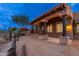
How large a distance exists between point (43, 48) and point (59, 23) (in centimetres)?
44

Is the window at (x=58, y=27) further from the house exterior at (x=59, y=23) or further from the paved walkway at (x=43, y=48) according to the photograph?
the paved walkway at (x=43, y=48)

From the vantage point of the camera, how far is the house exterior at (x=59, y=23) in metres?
8.72

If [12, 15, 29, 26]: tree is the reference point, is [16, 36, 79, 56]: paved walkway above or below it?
below

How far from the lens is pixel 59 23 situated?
876 centimetres

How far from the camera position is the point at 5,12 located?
8.76 m

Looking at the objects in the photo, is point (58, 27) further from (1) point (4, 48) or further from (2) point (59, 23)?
(1) point (4, 48)

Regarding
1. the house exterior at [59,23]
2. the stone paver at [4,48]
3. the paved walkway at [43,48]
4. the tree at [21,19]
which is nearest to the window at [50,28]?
the house exterior at [59,23]

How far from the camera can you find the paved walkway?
8.73 m

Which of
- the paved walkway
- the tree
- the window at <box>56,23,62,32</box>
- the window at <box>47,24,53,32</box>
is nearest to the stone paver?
the paved walkway

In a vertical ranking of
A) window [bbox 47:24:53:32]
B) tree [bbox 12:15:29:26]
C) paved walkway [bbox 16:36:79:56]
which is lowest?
paved walkway [bbox 16:36:79:56]

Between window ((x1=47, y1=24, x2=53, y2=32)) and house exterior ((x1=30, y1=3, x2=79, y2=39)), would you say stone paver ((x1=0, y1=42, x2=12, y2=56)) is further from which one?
window ((x1=47, y1=24, x2=53, y2=32))

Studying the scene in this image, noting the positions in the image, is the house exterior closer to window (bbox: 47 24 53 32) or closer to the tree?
window (bbox: 47 24 53 32)

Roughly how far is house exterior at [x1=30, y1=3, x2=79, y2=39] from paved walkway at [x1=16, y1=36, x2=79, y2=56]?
152 millimetres

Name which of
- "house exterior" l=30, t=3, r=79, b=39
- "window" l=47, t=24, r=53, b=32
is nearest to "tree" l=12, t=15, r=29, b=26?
"house exterior" l=30, t=3, r=79, b=39
